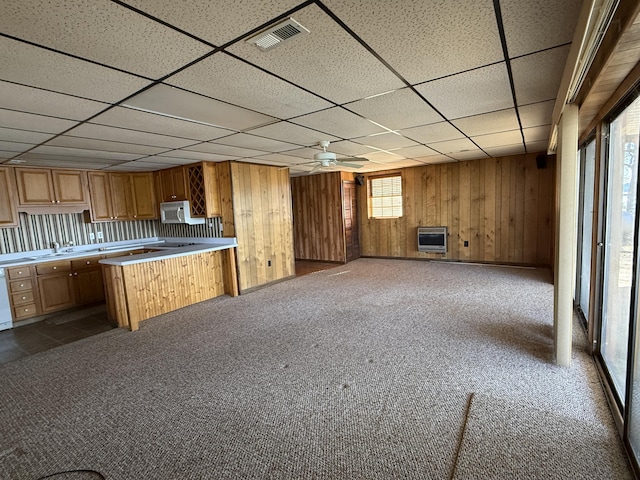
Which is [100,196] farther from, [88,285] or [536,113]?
[536,113]

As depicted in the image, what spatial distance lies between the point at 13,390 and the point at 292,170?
5.39 meters

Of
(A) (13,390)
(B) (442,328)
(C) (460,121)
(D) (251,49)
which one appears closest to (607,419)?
(B) (442,328)

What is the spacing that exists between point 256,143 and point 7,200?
3862mm

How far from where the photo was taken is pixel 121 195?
5.80 m

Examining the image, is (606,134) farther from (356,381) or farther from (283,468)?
(283,468)

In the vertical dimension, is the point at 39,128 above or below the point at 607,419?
above

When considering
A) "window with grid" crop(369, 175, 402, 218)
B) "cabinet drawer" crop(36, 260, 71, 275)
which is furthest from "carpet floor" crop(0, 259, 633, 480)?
"window with grid" crop(369, 175, 402, 218)

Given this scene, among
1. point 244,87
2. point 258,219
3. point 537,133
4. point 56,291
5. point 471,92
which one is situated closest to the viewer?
point 244,87

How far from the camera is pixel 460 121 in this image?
3387 mm

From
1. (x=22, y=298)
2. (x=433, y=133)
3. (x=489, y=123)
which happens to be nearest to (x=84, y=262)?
(x=22, y=298)

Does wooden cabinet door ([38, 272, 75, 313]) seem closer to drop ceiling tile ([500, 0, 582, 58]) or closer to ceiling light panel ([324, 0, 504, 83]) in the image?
ceiling light panel ([324, 0, 504, 83])

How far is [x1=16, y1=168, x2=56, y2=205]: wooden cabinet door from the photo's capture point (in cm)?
470

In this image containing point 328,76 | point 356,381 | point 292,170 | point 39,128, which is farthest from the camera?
point 292,170

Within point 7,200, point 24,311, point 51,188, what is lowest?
point 24,311
